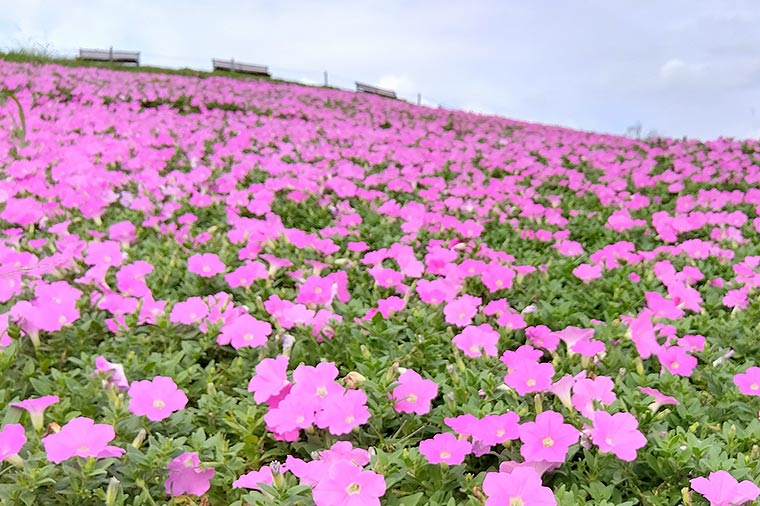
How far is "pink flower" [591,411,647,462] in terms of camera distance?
1.73 metres

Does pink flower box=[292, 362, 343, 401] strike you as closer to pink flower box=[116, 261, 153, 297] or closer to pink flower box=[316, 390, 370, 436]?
pink flower box=[316, 390, 370, 436]

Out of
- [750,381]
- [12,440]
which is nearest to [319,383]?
[12,440]

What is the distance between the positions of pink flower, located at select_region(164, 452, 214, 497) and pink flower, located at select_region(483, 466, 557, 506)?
837 mm

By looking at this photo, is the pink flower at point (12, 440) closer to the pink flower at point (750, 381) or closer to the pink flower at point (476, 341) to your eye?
the pink flower at point (476, 341)

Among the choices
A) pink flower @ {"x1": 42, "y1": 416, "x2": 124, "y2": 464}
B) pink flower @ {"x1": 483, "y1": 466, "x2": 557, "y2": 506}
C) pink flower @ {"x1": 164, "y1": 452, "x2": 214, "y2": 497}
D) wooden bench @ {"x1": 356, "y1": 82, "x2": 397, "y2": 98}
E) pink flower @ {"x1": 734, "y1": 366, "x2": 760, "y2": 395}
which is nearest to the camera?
pink flower @ {"x1": 483, "y1": 466, "x2": 557, "y2": 506}

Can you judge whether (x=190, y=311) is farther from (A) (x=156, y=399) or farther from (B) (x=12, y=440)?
(B) (x=12, y=440)

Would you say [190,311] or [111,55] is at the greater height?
[111,55]

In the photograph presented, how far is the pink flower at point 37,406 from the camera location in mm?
1929

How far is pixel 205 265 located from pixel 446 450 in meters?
1.92

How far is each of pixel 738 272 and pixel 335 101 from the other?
428 inches

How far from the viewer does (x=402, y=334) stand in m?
2.82

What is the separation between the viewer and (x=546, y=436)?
5.60 feet

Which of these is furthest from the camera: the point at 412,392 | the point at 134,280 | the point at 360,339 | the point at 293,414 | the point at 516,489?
the point at 134,280

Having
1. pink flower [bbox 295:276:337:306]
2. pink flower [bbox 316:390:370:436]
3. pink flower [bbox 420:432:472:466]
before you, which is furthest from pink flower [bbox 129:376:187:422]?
pink flower [bbox 295:276:337:306]
